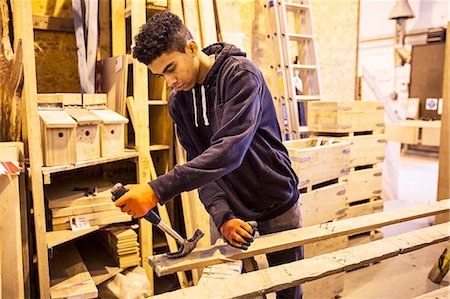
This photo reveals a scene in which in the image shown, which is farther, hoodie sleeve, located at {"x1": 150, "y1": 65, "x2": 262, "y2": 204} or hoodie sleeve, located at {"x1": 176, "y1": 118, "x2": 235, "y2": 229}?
hoodie sleeve, located at {"x1": 176, "y1": 118, "x2": 235, "y2": 229}

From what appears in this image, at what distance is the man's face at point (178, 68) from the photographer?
1509mm

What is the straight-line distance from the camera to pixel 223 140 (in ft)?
4.71

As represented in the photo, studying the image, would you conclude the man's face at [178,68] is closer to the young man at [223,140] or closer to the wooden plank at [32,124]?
the young man at [223,140]

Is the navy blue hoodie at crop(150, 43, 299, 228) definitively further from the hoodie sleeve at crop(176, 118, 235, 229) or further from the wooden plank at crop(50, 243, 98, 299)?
the wooden plank at crop(50, 243, 98, 299)

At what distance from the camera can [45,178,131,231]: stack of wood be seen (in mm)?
2453

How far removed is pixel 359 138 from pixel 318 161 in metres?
0.93

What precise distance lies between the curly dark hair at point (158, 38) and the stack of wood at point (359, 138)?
2498mm

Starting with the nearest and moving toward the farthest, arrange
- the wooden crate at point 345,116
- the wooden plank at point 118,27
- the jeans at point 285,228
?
the jeans at point 285,228
the wooden plank at point 118,27
the wooden crate at point 345,116

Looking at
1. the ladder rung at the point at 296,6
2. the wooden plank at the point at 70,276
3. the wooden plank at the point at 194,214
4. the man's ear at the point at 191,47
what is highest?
the ladder rung at the point at 296,6

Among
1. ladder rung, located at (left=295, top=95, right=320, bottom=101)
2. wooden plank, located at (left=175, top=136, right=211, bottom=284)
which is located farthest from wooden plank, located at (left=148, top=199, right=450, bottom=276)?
ladder rung, located at (left=295, top=95, right=320, bottom=101)

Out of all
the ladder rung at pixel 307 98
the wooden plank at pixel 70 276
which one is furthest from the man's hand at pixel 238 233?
the ladder rung at pixel 307 98

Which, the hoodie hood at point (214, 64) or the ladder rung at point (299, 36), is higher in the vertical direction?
the ladder rung at point (299, 36)

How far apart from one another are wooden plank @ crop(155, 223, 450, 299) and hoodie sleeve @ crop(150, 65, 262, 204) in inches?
13.4

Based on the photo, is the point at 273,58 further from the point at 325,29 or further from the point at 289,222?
the point at 289,222
